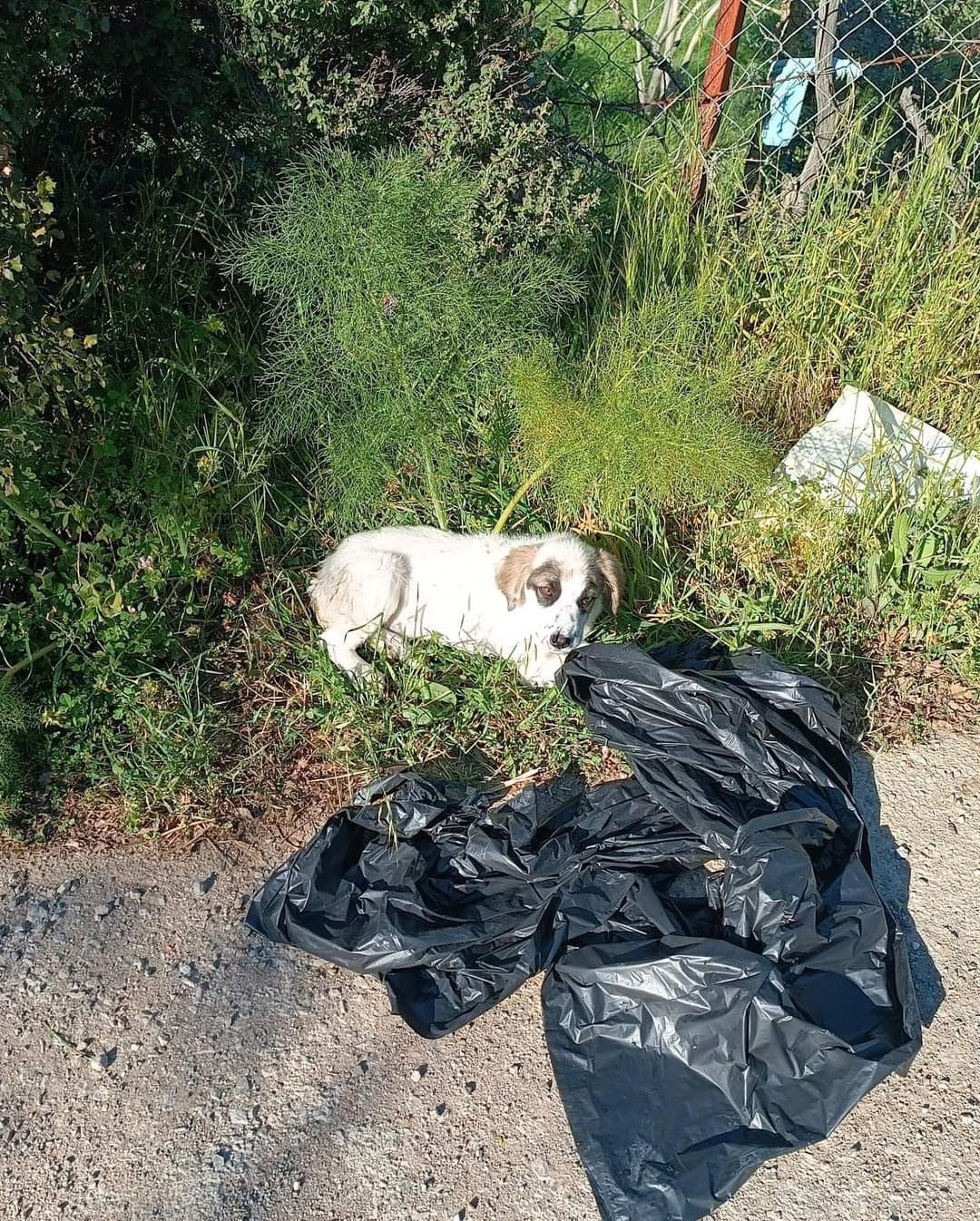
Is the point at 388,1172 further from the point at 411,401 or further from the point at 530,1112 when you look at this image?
the point at 411,401

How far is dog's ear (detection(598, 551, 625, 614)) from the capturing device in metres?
3.07

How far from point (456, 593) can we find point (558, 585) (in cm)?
41

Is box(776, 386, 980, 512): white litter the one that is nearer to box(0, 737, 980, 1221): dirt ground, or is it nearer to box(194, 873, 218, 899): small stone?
box(0, 737, 980, 1221): dirt ground

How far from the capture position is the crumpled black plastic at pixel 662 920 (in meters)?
2.11

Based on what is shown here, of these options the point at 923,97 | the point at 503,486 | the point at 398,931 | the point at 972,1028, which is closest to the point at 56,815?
the point at 398,931

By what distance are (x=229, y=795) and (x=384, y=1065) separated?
1.00 metres

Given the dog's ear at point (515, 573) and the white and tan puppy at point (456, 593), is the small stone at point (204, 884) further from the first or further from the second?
the dog's ear at point (515, 573)

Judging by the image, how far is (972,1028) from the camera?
7.87ft

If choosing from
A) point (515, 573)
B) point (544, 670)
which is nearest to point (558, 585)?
point (515, 573)

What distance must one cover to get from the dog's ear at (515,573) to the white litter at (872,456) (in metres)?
1.18

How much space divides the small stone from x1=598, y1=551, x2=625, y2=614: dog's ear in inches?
61.1

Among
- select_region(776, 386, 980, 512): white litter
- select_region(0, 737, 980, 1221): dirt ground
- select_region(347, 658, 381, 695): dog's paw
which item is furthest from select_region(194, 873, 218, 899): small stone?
select_region(776, 386, 980, 512): white litter

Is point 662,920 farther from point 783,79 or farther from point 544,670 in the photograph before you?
point 783,79

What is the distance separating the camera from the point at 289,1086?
7.59 ft
